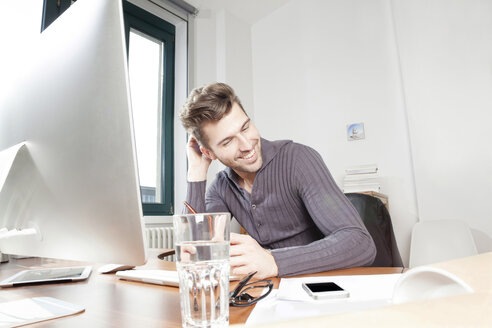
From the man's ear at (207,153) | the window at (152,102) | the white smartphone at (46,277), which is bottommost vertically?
the white smartphone at (46,277)

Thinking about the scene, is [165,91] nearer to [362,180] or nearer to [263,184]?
[362,180]

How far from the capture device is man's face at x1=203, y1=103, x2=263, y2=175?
48.4 inches

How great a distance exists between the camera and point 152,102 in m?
3.24

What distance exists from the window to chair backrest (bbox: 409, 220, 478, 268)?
2.15m

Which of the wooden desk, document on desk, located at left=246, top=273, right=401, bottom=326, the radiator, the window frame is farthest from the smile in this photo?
the window frame

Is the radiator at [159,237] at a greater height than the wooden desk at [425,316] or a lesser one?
lesser

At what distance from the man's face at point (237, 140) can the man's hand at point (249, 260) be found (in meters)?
0.55

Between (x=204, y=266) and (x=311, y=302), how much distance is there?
18 cm

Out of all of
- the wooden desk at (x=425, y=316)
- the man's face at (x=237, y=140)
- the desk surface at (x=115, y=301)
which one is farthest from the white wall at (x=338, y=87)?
the wooden desk at (x=425, y=316)

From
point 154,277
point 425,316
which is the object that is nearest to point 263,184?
point 154,277

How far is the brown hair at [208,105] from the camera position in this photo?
1.22 m

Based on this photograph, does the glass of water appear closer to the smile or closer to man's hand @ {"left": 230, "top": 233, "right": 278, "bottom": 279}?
man's hand @ {"left": 230, "top": 233, "right": 278, "bottom": 279}

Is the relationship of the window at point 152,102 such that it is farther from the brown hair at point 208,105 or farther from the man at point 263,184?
the brown hair at point 208,105

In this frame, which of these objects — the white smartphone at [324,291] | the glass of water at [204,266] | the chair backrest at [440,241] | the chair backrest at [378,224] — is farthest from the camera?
Answer: the chair backrest at [440,241]
